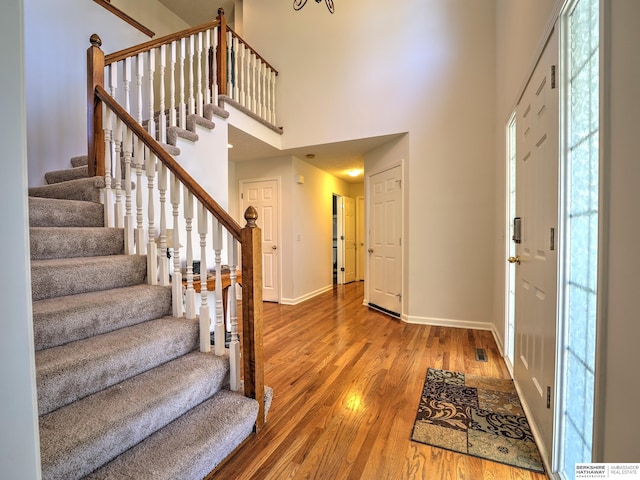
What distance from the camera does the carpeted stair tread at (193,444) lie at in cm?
112

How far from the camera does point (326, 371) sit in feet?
7.77

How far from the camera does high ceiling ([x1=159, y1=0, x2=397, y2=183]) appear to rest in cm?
396

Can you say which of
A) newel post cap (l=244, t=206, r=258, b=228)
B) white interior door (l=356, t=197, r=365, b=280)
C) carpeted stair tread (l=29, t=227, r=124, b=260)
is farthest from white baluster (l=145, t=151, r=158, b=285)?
white interior door (l=356, t=197, r=365, b=280)

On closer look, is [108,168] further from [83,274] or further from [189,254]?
[189,254]

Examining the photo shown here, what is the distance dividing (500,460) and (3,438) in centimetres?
185

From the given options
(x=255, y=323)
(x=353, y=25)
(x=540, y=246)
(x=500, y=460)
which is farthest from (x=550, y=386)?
(x=353, y=25)

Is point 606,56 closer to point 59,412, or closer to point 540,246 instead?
point 540,246

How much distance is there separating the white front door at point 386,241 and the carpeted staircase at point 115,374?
2.74m

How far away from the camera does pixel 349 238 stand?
6875 millimetres

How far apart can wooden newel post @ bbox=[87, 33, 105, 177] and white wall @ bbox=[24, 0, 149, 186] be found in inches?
43.0

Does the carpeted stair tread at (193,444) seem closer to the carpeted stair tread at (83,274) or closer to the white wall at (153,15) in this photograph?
the carpeted stair tread at (83,274)

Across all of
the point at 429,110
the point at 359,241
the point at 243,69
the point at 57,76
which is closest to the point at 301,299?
the point at 359,241

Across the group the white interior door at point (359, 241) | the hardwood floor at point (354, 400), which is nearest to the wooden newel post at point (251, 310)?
the hardwood floor at point (354, 400)

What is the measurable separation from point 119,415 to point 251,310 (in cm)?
68
